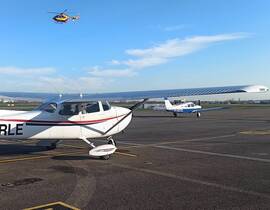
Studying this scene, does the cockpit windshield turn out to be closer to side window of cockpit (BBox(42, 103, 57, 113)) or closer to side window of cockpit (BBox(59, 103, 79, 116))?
side window of cockpit (BBox(42, 103, 57, 113))

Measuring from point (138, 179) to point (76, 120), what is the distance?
406 centimetres

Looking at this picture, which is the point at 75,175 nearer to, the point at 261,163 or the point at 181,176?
the point at 181,176

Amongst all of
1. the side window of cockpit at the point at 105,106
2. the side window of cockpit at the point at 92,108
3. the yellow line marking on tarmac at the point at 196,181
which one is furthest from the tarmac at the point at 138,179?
the side window of cockpit at the point at 105,106

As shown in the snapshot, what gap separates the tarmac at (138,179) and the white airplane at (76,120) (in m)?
0.66

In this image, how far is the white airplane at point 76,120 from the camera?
10.3 metres

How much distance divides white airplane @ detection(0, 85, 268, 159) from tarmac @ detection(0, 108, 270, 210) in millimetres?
661

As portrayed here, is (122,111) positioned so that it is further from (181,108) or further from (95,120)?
(181,108)

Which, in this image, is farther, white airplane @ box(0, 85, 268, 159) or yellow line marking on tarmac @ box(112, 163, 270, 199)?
white airplane @ box(0, 85, 268, 159)

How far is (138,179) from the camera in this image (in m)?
7.68

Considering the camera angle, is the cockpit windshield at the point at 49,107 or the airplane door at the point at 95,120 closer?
the cockpit windshield at the point at 49,107

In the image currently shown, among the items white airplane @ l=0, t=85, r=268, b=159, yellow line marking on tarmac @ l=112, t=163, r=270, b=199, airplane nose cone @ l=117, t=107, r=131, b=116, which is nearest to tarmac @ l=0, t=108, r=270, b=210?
yellow line marking on tarmac @ l=112, t=163, r=270, b=199

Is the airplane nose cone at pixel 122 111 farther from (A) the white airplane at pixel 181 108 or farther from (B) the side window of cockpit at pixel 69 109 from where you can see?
(A) the white airplane at pixel 181 108

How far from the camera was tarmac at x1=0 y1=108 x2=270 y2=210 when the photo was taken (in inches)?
235

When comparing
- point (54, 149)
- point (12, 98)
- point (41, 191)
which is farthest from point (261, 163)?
point (12, 98)
